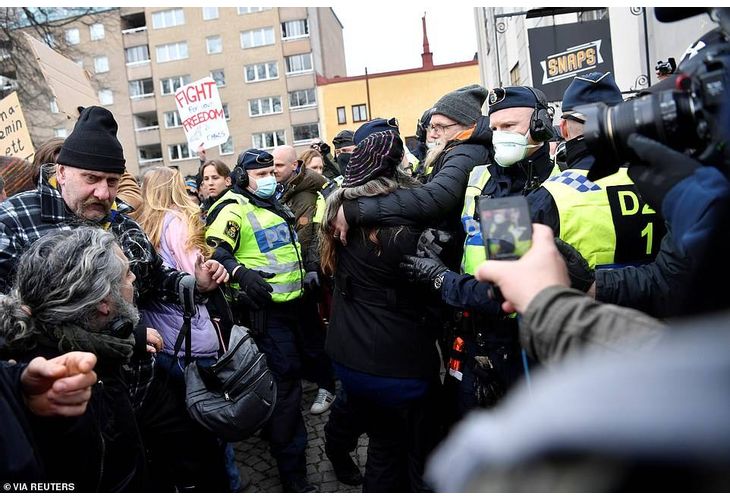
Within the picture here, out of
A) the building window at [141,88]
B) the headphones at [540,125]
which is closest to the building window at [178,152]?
the building window at [141,88]

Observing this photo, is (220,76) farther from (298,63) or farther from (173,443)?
(173,443)

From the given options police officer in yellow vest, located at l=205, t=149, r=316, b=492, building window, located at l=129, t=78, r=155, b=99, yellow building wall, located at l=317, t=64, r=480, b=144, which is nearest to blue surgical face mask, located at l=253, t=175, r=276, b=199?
police officer in yellow vest, located at l=205, t=149, r=316, b=492

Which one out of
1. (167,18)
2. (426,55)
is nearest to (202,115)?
(426,55)

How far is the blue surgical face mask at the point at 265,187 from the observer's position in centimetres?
371

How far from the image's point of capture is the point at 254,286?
3.29 meters

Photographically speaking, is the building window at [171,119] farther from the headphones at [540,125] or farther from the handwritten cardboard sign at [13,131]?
the headphones at [540,125]

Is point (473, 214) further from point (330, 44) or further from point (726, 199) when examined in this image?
point (330, 44)

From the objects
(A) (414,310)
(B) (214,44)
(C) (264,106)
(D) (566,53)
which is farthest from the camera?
(B) (214,44)

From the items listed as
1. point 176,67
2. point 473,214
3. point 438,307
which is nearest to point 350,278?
point 438,307

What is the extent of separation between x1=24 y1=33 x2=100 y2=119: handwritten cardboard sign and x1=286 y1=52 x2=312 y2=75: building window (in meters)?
36.9

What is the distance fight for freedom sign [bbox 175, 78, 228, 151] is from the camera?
7070 millimetres

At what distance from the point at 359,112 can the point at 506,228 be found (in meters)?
33.9

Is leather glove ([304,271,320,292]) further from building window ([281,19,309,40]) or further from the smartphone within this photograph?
building window ([281,19,309,40])

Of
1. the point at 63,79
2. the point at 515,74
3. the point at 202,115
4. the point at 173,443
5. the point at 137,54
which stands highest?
the point at 137,54
